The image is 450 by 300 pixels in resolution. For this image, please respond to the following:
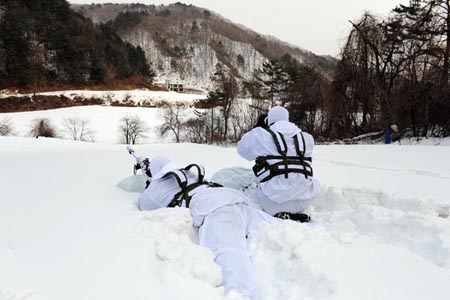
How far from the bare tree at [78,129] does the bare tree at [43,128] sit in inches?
48.4

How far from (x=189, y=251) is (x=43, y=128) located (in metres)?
29.5

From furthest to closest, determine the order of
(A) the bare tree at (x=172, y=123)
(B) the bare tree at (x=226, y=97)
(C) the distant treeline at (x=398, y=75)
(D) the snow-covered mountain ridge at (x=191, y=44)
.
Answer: (D) the snow-covered mountain ridge at (x=191, y=44) < (A) the bare tree at (x=172, y=123) < (B) the bare tree at (x=226, y=97) < (C) the distant treeline at (x=398, y=75)

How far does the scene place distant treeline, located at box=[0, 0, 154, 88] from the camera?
3903cm

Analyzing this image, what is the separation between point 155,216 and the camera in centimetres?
249

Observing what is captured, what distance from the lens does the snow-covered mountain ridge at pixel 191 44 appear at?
75938 millimetres

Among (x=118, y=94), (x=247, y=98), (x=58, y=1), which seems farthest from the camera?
(x=58, y=1)

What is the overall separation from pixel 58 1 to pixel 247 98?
36.5 meters

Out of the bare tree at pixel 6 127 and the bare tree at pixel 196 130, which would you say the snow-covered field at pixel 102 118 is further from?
the bare tree at pixel 196 130

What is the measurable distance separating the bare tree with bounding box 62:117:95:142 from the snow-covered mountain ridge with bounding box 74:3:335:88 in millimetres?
39207

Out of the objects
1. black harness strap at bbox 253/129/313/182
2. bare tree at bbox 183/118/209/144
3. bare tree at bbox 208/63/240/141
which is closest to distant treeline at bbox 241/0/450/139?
black harness strap at bbox 253/129/313/182

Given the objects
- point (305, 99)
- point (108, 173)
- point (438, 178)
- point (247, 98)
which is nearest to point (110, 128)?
point (247, 98)

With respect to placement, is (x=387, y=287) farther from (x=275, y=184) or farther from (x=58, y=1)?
(x=58, y=1)

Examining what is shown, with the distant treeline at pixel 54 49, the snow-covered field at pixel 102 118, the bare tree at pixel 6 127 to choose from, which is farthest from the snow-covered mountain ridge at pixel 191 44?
the bare tree at pixel 6 127

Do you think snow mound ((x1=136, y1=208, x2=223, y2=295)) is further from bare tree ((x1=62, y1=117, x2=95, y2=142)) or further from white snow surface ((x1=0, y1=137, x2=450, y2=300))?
bare tree ((x1=62, y1=117, x2=95, y2=142))
